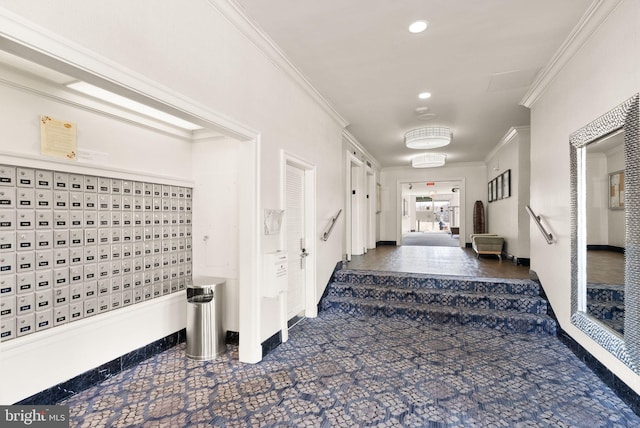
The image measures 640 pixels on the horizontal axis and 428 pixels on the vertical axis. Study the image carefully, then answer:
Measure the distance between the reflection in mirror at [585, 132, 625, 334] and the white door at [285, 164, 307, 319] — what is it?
2875mm

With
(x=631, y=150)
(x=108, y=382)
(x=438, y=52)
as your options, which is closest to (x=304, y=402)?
(x=108, y=382)

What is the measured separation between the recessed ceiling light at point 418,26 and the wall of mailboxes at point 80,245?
2822mm

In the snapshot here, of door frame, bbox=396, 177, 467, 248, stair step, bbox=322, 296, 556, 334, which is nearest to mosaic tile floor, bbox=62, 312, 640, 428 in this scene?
stair step, bbox=322, 296, 556, 334

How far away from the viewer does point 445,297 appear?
412 centimetres

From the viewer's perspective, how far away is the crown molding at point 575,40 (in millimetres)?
2311

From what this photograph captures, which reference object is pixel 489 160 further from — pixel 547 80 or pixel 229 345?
pixel 229 345

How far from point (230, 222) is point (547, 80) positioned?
12.8ft

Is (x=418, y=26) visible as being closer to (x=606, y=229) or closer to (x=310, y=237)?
(x=606, y=229)

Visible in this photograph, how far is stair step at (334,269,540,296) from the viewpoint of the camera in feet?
13.3

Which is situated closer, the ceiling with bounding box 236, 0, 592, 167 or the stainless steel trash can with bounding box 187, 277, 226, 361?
the ceiling with bounding box 236, 0, 592, 167

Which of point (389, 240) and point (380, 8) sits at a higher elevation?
point (380, 8)

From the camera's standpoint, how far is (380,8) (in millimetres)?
2377

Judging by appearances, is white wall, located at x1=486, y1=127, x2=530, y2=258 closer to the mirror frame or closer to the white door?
the mirror frame

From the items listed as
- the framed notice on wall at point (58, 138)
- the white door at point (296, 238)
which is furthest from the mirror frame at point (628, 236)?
the framed notice on wall at point (58, 138)
